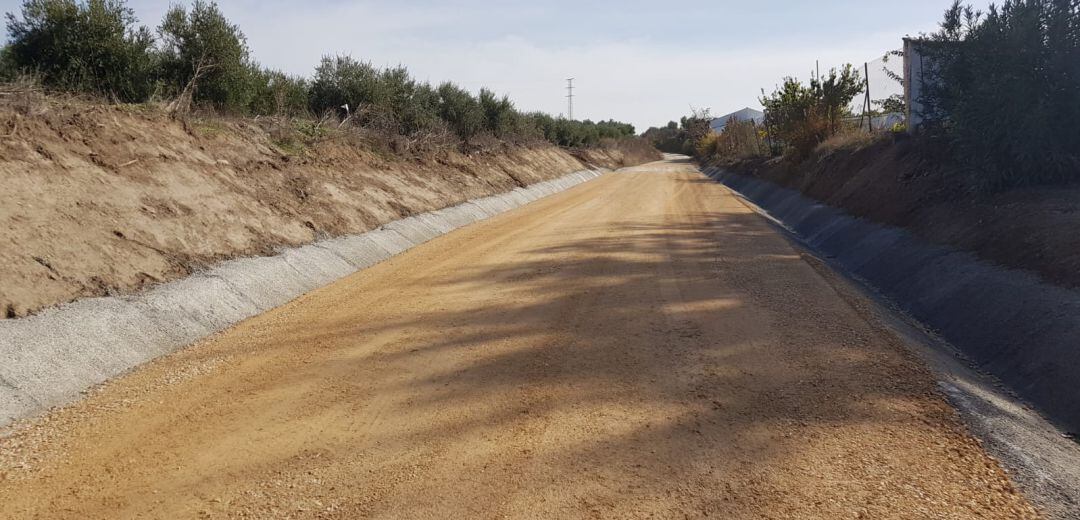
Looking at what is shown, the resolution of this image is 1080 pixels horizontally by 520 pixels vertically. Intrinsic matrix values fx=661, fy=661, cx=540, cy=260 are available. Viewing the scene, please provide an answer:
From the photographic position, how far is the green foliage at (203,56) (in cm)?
1418

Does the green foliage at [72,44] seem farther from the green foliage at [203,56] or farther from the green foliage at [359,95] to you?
the green foliage at [359,95]

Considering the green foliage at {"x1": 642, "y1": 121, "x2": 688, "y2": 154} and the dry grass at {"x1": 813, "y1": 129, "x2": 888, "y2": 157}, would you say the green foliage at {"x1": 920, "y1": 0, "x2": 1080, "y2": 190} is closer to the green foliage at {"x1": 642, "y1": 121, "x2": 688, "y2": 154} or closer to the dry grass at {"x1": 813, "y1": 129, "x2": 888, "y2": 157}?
the dry grass at {"x1": 813, "y1": 129, "x2": 888, "y2": 157}

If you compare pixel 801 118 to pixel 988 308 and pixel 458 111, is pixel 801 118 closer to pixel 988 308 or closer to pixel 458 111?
pixel 458 111

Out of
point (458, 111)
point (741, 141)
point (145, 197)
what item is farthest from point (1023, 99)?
point (741, 141)

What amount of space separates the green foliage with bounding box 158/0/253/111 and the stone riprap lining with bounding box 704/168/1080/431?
13397 mm

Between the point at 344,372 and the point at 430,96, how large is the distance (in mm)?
22386

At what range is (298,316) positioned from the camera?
791 centimetres

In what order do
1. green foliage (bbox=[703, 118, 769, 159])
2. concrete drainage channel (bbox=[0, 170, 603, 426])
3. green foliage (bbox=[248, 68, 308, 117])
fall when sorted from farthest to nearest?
green foliage (bbox=[703, 118, 769, 159]) → green foliage (bbox=[248, 68, 308, 117]) → concrete drainage channel (bbox=[0, 170, 603, 426])

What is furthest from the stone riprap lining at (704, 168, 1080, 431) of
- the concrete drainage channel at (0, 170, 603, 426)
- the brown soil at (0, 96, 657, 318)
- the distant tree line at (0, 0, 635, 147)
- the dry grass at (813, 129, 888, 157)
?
the distant tree line at (0, 0, 635, 147)

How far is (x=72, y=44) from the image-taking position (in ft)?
39.1

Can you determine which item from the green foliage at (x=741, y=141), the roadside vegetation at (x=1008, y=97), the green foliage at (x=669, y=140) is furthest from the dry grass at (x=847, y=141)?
the green foliage at (x=669, y=140)

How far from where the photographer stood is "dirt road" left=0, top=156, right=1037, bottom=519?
3.80 m

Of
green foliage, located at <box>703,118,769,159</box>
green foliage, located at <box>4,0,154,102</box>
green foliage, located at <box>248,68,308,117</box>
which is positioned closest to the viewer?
green foliage, located at <box>4,0,154,102</box>

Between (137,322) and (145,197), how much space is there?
3.28 metres
